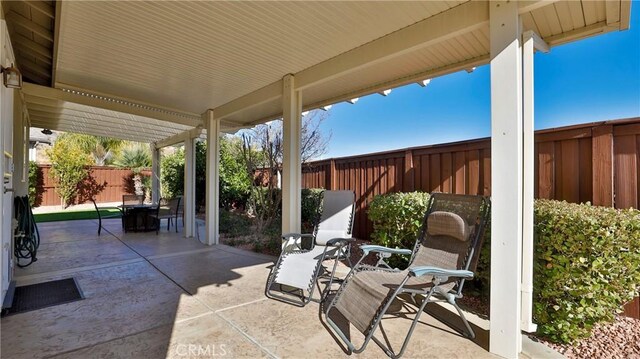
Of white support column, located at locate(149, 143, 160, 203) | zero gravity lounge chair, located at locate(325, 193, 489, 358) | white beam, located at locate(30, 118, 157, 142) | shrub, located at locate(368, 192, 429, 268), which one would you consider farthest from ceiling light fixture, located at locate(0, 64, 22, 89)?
white support column, located at locate(149, 143, 160, 203)

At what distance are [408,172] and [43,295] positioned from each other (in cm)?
506

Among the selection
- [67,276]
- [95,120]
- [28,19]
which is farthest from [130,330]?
[95,120]

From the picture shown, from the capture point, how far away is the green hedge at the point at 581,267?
7.56 feet

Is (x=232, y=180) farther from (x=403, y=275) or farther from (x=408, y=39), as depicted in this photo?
(x=403, y=275)

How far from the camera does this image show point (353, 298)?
2.56m

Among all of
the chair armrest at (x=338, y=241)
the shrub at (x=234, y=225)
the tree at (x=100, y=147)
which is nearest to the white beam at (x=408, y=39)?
the chair armrest at (x=338, y=241)

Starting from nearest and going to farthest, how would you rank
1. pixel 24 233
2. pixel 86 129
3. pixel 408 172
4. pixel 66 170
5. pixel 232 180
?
pixel 24 233
pixel 408 172
pixel 86 129
pixel 232 180
pixel 66 170

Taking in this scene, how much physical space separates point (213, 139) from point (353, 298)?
4.93 metres

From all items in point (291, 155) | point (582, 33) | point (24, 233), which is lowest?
point (24, 233)

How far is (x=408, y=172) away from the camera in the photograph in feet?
16.2

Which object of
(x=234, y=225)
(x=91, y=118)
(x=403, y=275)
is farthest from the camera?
(x=234, y=225)

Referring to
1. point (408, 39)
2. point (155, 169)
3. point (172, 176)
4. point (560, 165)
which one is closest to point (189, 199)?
point (155, 169)

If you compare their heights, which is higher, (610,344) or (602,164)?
(602,164)

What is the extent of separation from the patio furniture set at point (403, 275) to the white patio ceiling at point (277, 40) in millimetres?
1727
